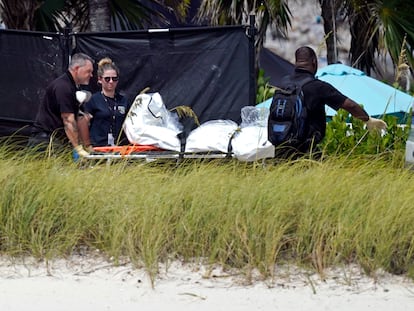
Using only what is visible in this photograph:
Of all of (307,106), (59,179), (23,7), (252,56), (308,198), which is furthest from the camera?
(23,7)

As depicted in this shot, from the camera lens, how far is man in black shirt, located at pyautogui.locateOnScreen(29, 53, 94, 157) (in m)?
8.60

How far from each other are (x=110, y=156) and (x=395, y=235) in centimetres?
303

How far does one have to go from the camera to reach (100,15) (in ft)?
43.2

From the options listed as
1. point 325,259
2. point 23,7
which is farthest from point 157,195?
point 23,7

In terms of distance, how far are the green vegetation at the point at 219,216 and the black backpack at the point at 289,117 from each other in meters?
0.59

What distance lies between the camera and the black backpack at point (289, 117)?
317 inches

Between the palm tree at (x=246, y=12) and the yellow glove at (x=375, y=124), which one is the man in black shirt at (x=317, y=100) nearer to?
the yellow glove at (x=375, y=124)

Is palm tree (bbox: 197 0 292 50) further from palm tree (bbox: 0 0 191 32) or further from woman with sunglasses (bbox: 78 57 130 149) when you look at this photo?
woman with sunglasses (bbox: 78 57 130 149)

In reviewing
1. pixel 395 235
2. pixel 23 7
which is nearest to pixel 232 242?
pixel 395 235

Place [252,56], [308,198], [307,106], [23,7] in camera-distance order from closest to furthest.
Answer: [308,198] → [307,106] → [252,56] → [23,7]

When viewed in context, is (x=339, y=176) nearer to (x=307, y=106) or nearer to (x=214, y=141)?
(x=307, y=106)

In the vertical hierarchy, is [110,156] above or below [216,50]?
below

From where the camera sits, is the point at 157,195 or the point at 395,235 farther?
the point at 157,195

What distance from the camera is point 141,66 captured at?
10781mm
